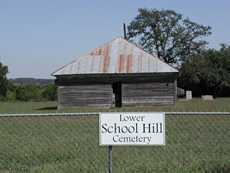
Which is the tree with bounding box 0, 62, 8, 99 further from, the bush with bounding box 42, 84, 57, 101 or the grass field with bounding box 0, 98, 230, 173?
the grass field with bounding box 0, 98, 230, 173

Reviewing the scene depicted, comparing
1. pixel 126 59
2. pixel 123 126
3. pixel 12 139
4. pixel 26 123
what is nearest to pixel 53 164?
pixel 123 126

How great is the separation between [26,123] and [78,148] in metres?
8.07

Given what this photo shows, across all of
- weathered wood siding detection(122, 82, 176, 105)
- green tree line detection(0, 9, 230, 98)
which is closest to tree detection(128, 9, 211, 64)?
green tree line detection(0, 9, 230, 98)

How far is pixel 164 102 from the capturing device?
43062mm

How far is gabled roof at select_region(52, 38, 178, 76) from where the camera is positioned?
41.3 metres

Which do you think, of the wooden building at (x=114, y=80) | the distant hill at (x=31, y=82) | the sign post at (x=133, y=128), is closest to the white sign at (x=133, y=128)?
→ the sign post at (x=133, y=128)

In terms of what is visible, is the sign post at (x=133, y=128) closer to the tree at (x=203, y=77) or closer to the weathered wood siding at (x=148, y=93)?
the weathered wood siding at (x=148, y=93)

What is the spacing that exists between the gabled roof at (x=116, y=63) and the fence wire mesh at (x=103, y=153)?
2425cm

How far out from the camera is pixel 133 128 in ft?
25.0

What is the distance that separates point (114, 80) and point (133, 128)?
1363 inches

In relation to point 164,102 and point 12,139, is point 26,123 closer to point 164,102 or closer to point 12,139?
point 12,139

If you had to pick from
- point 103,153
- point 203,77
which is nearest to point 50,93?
point 203,77

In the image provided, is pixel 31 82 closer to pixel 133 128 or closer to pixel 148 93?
pixel 148 93

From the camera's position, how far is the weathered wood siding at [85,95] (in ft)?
140
